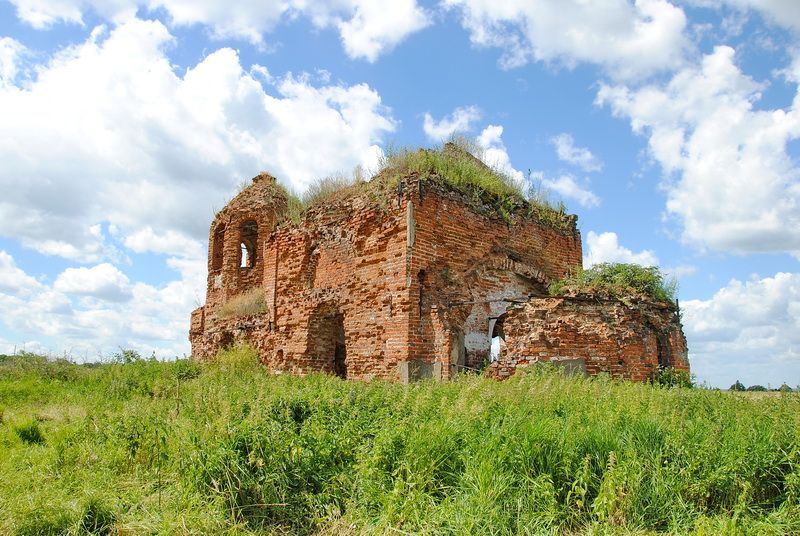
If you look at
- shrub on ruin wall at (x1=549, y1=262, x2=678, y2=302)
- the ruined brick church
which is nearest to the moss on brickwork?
the ruined brick church

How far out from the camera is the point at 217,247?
56.0 ft

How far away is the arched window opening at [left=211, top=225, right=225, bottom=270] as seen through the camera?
55.3ft

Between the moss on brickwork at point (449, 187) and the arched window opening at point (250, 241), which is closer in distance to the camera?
the moss on brickwork at point (449, 187)

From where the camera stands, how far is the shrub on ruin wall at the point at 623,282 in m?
9.99

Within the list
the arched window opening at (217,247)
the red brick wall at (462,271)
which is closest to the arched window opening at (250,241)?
the arched window opening at (217,247)

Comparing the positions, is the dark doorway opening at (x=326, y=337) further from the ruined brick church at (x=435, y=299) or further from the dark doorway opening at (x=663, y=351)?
the dark doorway opening at (x=663, y=351)

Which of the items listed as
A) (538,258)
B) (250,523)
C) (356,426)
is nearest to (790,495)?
Answer: (356,426)

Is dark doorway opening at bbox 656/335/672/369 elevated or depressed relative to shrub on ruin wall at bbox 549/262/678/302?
depressed

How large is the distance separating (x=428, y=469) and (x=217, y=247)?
555 inches

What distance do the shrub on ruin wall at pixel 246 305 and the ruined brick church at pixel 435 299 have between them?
2.53ft

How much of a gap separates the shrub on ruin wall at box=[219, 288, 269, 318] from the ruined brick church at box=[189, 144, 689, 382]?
2.53 ft

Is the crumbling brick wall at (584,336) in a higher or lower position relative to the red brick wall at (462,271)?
lower

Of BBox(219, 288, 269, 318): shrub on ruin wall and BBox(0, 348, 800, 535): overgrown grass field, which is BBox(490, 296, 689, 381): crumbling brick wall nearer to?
BBox(0, 348, 800, 535): overgrown grass field

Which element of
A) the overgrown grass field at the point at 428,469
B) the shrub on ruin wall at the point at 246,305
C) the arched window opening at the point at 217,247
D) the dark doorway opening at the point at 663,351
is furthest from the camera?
the arched window opening at the point at 217,247
